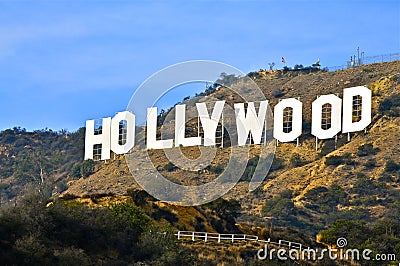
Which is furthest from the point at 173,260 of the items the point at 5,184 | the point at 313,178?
the point at 5,184

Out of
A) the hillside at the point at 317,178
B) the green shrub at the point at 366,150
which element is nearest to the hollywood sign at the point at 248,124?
the hillside at the point at 317,178

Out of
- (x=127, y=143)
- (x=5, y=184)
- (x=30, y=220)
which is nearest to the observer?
(x=30, y=220)

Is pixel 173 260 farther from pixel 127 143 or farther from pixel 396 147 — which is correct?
pixel 396 147

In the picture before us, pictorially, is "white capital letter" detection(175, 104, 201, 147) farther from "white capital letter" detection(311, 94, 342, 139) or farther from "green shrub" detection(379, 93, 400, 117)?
"green shrub" detection(379, 93, 400, 117)

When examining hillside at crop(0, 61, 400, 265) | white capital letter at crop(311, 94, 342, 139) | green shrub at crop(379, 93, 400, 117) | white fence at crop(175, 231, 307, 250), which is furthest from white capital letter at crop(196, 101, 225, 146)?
white fence at crop(175, 231, 307, 250)

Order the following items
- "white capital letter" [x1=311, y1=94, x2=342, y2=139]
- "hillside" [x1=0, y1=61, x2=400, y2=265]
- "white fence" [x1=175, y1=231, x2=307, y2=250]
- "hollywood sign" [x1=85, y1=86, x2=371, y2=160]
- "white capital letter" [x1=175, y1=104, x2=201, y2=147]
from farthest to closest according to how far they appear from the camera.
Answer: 1. "hillside" [x1=0, y1=61, x2=400, y2=265]
2. "white capital letter" [x1=175, y1=104, x2=201, y2=147]
3. "white capital letter" [x1=311, y1=94, x2=342, y2=139]
4. "hollywood sign" [x1=85, y1=86, x2=371, y2=160]
5. "white fence" [x1=175, y1=231, x2=307, y2=250]

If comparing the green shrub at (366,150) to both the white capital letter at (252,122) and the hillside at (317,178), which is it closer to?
the hillside at (317,178)

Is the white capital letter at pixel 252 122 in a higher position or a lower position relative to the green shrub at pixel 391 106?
lower

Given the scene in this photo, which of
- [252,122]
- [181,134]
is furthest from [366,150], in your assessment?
[181,134]
